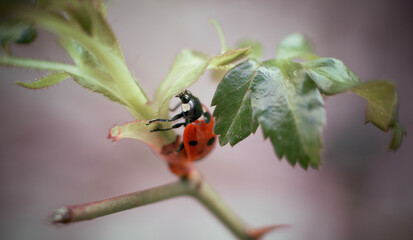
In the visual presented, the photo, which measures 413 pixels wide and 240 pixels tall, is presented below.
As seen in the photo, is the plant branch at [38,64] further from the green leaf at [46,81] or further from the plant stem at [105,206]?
the plant stem at [105,206]

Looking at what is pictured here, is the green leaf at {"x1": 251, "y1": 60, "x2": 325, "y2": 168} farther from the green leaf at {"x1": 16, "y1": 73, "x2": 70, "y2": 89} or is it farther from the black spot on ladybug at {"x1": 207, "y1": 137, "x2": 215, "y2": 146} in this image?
the green leaf at {"x1": 16, "y1": 73, "x2": 70, "y2": 89}

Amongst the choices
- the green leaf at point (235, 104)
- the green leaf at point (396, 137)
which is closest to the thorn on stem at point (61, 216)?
the green leaf at point (235, 104)

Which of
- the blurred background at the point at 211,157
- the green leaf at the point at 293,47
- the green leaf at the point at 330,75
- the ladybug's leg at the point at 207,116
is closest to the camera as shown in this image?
the green leaf at the point at 330,75

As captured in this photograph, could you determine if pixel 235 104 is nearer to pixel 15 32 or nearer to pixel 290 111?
pixel 290 111

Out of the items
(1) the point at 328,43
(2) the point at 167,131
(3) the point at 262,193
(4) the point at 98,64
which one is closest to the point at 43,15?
(4) the point at 98,64

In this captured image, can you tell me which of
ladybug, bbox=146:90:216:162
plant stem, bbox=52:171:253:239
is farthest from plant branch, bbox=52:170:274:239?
ladybug, bbox=146:90:216:162

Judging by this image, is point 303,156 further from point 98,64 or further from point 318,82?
point 98,64

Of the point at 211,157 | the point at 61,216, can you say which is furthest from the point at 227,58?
the point at 211,157
